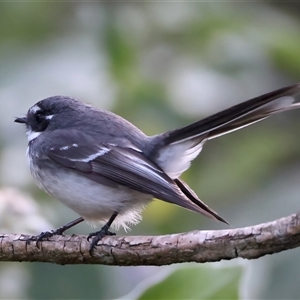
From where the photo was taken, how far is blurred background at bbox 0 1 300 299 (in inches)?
136

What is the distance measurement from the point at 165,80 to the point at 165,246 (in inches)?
77.4

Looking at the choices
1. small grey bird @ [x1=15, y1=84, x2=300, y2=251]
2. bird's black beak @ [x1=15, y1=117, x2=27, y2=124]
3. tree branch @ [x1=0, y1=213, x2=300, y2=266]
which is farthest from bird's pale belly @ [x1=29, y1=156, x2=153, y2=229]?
bird's black beak @ [x1=15, y1=117, x2=27, y2=124]

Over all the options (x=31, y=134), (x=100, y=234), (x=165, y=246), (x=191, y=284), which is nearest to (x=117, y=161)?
(x=100, y=234)

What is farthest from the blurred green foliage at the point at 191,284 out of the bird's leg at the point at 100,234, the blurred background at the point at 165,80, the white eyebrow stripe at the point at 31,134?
the white eyebrow stripe at the point at 31,134

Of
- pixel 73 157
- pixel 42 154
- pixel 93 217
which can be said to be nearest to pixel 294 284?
pixel 93 217

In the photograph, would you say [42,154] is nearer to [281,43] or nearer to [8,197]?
[8,197]

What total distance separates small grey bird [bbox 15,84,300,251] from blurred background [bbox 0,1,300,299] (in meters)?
0.17

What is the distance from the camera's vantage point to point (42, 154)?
11.4ft

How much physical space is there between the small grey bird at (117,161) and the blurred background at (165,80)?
0.17m

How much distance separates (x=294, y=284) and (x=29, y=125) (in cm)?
193

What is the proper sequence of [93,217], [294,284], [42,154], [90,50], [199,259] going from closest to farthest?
[199,259] → [294,284] → [93,217] → [42,154] → [90,50]

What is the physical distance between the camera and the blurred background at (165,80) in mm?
3465

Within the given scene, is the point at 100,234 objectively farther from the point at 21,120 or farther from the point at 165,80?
the point at 165,80

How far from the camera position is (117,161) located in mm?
3158
